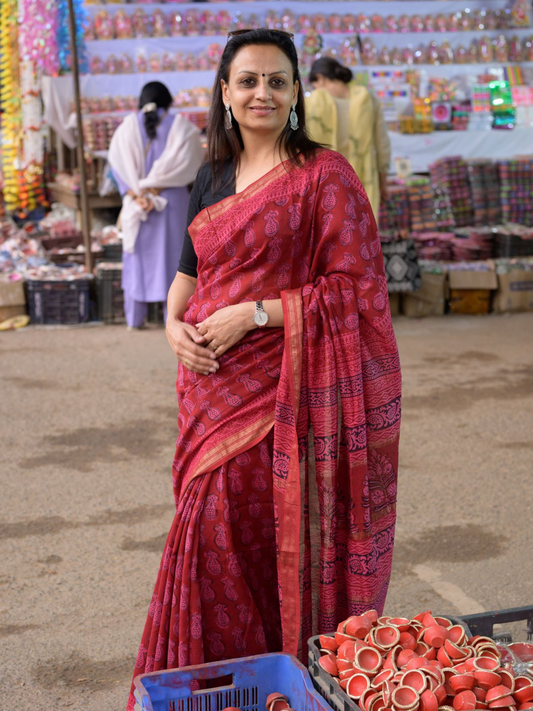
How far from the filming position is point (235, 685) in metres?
1.69

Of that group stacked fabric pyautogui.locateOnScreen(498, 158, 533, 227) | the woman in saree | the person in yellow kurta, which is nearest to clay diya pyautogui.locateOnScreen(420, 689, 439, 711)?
the woman in saree

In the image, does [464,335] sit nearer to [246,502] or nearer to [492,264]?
[492,264]

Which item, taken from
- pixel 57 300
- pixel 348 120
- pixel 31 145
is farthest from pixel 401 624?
pixel 31 145

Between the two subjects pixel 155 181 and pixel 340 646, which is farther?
pixel 155 181

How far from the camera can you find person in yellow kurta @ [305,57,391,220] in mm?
5949

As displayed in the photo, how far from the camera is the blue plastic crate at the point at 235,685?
65.1 inches

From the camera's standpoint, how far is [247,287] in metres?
1.91

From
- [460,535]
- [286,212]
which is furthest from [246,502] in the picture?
[460,535]

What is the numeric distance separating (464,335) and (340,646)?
4.99m

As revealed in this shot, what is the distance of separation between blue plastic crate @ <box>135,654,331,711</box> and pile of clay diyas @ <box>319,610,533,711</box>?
0.09 meters

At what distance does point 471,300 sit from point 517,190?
7.49 feet

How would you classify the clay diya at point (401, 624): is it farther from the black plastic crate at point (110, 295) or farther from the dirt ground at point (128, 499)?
the black plastic crate at point (110, 295)

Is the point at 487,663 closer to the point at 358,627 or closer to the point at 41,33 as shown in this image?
the point at 358,627

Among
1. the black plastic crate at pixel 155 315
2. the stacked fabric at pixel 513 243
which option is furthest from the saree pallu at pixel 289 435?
the stacked fabric at pixel 513 243
